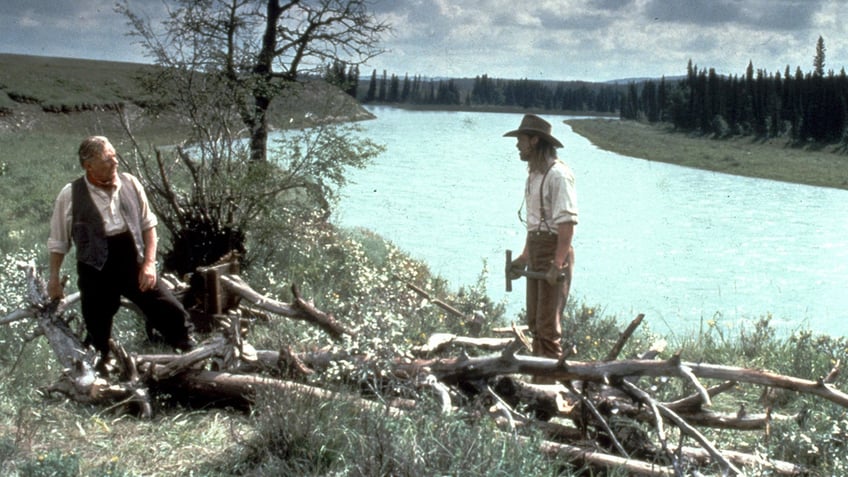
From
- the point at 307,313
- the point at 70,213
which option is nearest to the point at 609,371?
the point at 307,313

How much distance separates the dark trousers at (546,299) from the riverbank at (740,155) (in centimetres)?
4630

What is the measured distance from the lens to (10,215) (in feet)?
63.1

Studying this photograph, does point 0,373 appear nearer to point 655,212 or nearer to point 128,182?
point 128,182

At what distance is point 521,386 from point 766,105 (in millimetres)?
82126

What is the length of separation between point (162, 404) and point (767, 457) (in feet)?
13.2

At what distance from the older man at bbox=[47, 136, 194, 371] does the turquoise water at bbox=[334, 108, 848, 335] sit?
4.36 m

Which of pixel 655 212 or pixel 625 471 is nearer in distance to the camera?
pixel 625 471

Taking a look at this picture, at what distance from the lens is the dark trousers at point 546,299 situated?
22.6 feet

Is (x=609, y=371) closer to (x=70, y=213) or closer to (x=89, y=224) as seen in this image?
(x=89, y=224)

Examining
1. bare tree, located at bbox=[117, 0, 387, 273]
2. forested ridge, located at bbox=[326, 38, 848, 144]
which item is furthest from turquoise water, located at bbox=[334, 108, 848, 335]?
forested ridge, located at bbox=[326, 38, 848, 144]

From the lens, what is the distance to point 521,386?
612 centimetres

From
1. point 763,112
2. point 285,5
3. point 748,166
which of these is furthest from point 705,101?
point 285,5

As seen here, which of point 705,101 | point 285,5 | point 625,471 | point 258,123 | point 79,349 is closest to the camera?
point 625,471

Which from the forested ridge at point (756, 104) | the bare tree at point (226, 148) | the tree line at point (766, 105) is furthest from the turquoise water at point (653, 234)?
the tree line at point (766, 105)
